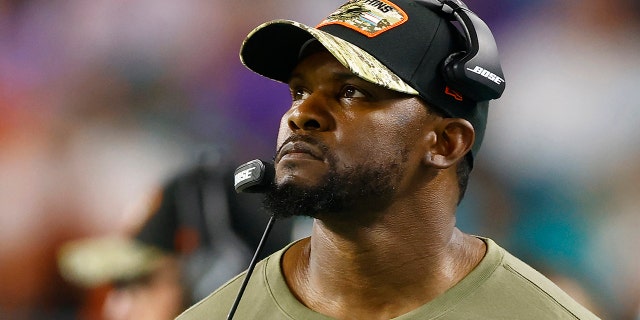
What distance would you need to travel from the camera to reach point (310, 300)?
1446mm

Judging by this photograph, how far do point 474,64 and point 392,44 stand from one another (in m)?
0.13

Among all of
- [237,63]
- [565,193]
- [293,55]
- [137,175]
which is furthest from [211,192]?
[565,193]

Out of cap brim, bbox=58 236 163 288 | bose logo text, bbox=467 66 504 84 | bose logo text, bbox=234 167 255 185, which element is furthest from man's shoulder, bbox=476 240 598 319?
cap brim, bbox=58 236 163 288

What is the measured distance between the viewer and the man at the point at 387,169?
1335mm

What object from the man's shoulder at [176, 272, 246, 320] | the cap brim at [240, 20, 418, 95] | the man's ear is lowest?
the man's shoulder at [176, 272, 246, 320]

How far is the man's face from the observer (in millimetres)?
1323

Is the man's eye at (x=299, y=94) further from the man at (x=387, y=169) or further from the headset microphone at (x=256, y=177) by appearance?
Result: the headset microphone at (x=256, y=177)

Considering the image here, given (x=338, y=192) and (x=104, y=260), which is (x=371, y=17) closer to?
(x=338, y=192)

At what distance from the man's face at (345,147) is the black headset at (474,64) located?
0.07 metres

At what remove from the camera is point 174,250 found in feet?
6.37

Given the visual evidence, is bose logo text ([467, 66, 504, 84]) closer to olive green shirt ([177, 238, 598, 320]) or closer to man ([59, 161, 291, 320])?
olive green shirt ([177, 238, 598, 320])

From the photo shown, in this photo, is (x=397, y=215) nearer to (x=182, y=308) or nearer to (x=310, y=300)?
(x=310, y=300)

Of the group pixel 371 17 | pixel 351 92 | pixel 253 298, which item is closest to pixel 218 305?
pixel 253 298

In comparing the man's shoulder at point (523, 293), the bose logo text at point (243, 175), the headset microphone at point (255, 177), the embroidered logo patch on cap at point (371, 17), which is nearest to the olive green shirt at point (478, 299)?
the man's shoulder at point (523, 293)
